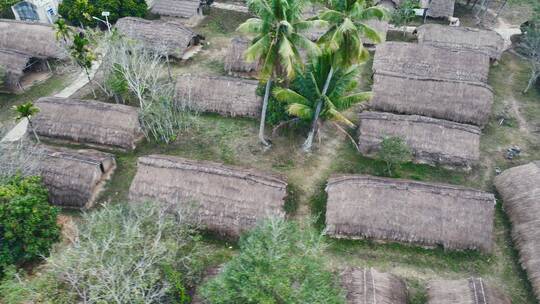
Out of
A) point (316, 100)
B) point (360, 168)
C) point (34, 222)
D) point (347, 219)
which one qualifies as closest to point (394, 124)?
point (360, 168)

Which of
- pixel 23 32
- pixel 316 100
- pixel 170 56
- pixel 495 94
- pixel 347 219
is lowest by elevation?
pixel 347 219

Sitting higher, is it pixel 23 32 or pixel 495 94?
pixel 23 32

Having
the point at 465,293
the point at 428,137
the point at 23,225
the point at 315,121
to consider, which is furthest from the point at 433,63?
the point at 23,225

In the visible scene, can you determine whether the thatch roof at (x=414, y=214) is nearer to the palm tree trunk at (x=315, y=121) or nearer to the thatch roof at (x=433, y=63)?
the palm tree trunk at (x=315, y=121)

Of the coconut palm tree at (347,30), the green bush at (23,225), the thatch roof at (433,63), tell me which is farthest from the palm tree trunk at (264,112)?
the green bush at (23,225)

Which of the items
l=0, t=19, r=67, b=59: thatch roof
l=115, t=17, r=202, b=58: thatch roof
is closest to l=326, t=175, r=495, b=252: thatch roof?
l=115, t=17, r=202, b=58: thatch roof

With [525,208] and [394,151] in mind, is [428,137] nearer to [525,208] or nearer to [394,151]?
[394,151]

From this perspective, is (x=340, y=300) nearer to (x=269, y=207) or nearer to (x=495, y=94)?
(x=269, y=207)
